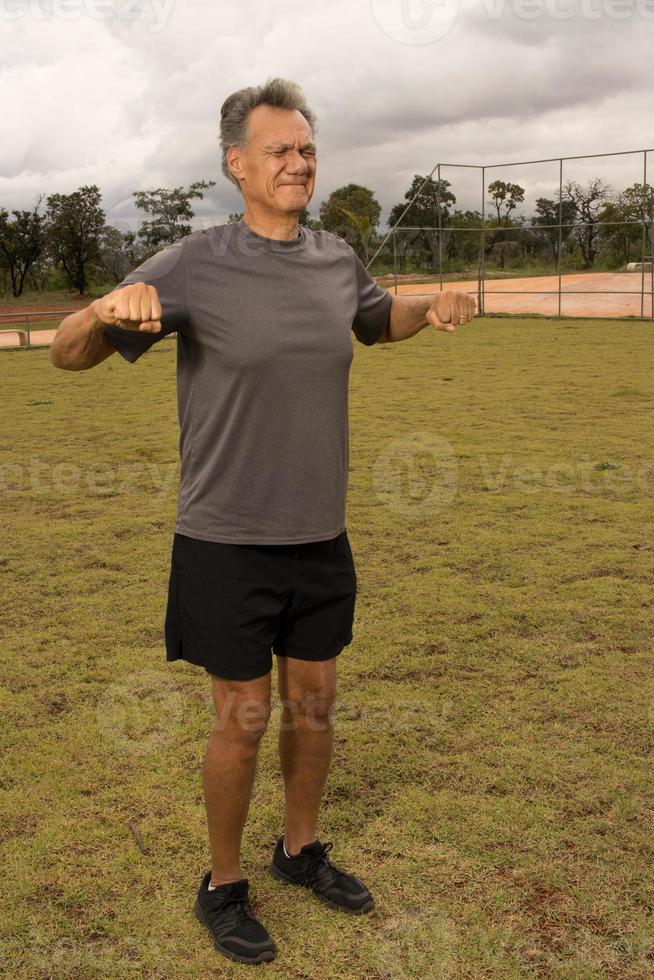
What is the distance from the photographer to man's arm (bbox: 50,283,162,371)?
2.19 meters

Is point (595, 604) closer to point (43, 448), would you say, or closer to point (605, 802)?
point (605, 802)

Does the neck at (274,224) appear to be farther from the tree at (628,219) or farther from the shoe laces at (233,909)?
the tree at (628,219)

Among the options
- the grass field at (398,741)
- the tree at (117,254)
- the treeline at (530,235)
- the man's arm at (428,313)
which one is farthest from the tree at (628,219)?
the man's arm at (428,313)

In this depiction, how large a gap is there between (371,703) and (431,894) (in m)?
1.25

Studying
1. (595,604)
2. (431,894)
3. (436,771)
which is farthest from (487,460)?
(431,894)

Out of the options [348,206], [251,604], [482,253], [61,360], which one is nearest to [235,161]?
[61,360]

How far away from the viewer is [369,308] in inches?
112

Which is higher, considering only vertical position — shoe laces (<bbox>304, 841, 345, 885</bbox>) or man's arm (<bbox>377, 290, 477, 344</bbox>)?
man's arm (<bbox>377, 290, 477, 344</bbox>)

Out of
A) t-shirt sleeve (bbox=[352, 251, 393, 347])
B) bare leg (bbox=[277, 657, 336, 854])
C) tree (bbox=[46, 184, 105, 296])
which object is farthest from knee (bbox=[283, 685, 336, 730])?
tree (bbox=[46, 184, 105, 296])

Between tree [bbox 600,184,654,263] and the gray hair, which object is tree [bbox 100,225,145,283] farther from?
the gray hair

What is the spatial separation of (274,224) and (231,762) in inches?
52.9

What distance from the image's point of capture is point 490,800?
333 cm

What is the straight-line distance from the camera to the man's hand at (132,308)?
2.18 metres

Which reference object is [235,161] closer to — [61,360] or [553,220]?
[61,360]
